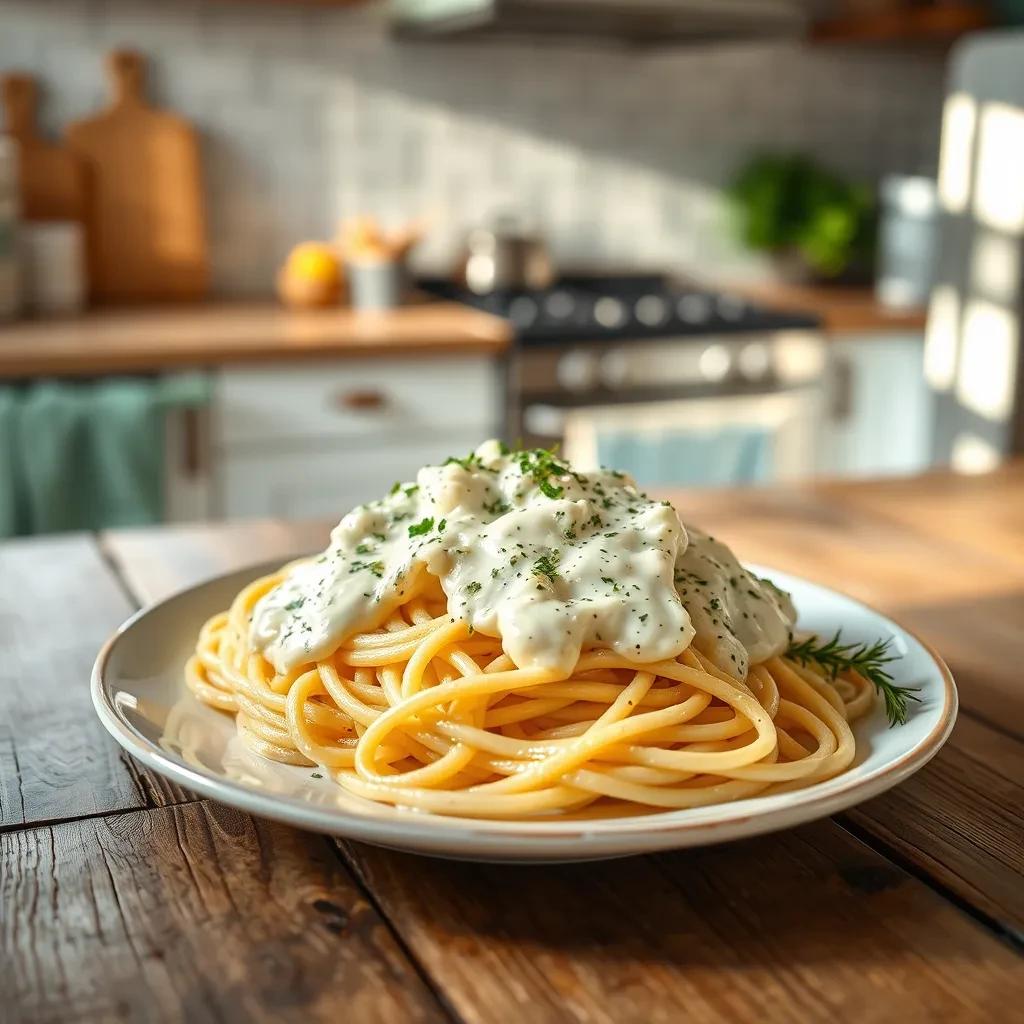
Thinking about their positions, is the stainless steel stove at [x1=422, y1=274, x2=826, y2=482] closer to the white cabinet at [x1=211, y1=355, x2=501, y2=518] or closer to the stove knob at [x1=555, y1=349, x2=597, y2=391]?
the stove knob at [x1=555, y1=349, x2=597, y2=391]

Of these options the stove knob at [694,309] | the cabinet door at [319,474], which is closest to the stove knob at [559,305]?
the stove knob at [694,309]

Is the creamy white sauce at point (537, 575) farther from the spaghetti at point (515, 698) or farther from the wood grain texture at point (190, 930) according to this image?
the wood grain texture at point (190, 930)

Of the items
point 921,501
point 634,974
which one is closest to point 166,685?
point 634,974

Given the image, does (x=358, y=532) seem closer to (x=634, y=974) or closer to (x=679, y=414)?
(x=634, y=974)

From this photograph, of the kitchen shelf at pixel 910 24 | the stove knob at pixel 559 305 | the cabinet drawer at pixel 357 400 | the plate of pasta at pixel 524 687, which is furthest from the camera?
the kitchen shelf at pixel 910 24

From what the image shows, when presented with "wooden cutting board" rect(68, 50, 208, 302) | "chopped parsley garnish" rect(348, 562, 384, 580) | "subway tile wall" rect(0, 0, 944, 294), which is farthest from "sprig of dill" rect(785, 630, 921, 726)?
"subway tile wall" rect(0, 0, 944, 294)

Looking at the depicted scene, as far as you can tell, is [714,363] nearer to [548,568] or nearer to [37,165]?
[37,165]
